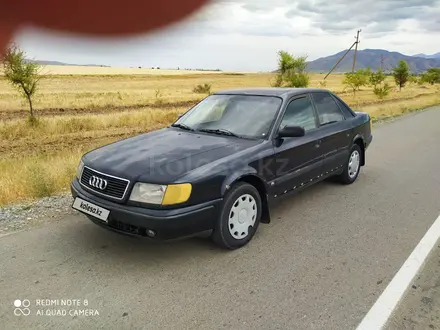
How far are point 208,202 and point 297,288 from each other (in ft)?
3.34

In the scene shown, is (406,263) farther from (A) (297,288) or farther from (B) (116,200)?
(B) (116,200)

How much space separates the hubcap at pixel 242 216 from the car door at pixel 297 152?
0.40 m

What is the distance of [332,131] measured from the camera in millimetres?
4867

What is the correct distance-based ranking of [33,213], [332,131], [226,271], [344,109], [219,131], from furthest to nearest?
[344,109], [332,131], [33,213], [219,131], [226,271]

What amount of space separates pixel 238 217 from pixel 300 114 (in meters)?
1.73

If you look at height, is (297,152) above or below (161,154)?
below

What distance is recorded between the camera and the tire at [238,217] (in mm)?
3252

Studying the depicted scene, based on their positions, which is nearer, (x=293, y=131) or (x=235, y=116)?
(x=293, y=131)

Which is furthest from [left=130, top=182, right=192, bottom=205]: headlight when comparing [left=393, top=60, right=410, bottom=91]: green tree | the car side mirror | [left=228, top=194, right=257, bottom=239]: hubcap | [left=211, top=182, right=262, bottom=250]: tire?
[left=393, top=60, right=410, bottom=91]: green tree

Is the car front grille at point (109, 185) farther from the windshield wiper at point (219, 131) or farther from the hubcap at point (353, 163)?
the hubcap at point (353, 163)

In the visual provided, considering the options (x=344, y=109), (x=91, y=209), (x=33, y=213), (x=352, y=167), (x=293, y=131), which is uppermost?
(x=344, y=109)

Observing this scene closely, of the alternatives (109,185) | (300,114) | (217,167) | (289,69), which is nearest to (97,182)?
(109,185)

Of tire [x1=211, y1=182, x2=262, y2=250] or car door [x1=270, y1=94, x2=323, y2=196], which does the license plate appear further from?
car door [x1=270, y1=94, x2=323, y2=196]

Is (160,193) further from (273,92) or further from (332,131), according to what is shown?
(332,131)
